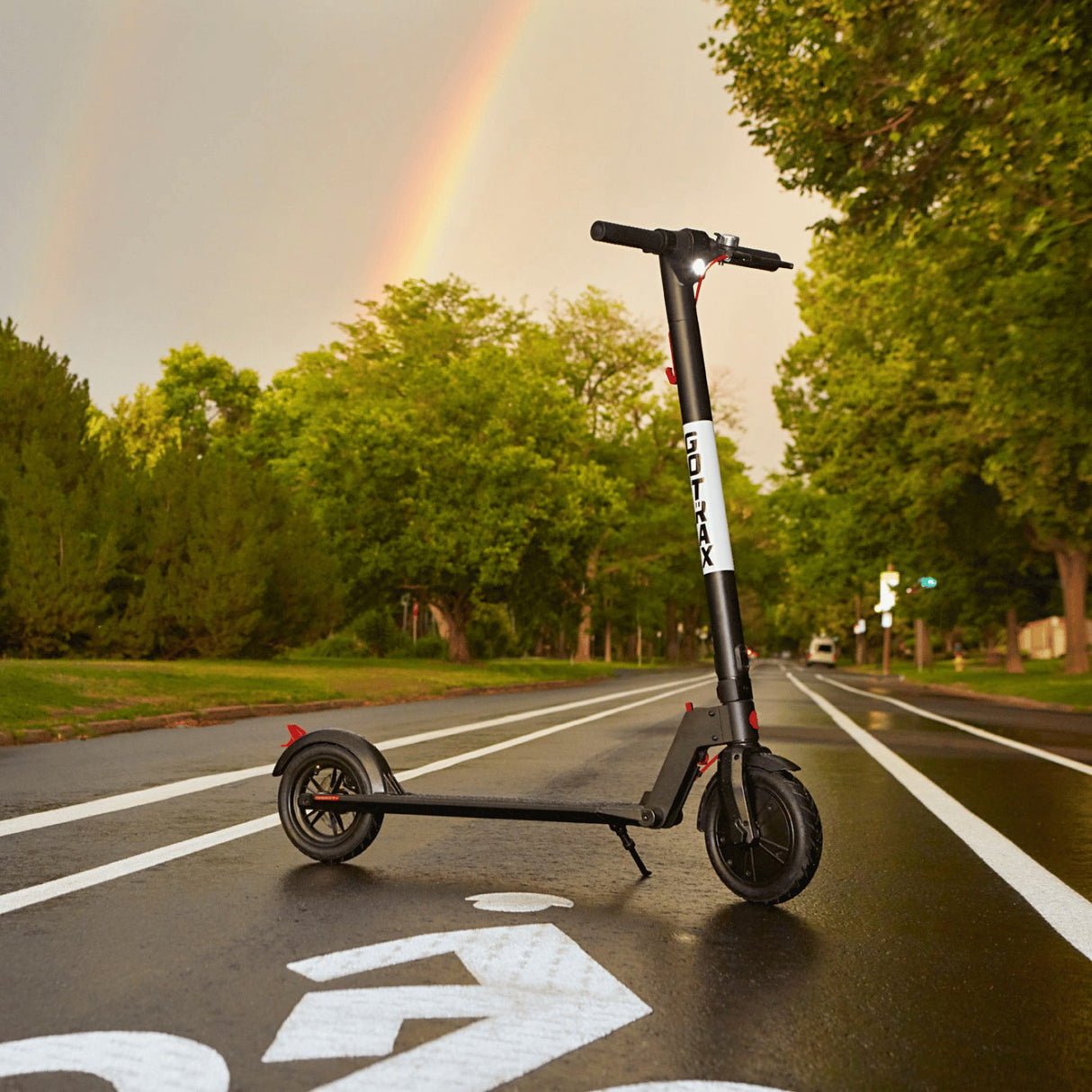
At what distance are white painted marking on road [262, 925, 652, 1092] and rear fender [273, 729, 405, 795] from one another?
4.50ft

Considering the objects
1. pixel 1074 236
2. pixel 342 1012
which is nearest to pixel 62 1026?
pixel 342 1012

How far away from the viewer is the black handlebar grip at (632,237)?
17.3 feet

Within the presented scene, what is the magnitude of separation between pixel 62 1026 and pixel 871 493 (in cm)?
3597

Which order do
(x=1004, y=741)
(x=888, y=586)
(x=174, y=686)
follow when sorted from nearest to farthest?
(x=1004, y=741), (x=174, y=686), (x=888, y=586)

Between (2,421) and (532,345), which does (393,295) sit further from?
(2,421)

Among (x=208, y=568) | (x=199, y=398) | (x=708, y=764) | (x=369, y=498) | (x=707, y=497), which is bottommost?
(x=708, y=764)

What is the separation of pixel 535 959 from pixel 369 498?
35.6 metres

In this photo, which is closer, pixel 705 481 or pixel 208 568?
pixel 705 481

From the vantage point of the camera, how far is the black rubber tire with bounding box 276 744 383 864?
6039mm

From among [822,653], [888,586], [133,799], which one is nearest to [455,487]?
[888,586]

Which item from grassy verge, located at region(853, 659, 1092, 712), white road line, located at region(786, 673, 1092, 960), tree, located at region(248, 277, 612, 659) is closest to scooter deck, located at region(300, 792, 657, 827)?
white road line, located at region(786, 673, 1092, 960)

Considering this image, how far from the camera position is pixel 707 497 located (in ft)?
17.7

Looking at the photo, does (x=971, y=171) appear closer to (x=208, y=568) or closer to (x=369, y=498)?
(x=208, y=568)

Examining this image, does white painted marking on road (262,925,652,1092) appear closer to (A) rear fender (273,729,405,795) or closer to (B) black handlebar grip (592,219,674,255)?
(A) rear fender (273,729,405,795)
